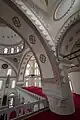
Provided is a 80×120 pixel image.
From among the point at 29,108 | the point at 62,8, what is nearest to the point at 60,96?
the point at 29,108

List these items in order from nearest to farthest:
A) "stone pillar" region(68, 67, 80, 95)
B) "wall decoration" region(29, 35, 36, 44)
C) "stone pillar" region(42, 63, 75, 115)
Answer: "stone pillar" region(42, 63, 75, 115) → "wall decoration" region(29, 35, 36, 44) → "stone pillar" region(68, 67, 80, 95)

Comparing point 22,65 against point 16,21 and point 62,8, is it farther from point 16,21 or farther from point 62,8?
point 62,8

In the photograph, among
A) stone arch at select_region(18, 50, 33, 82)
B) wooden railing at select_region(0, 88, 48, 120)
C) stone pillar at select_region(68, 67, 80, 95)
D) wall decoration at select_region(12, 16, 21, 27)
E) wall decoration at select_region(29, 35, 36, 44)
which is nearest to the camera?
wooden railing at select_region(0, 88, 48, 120)

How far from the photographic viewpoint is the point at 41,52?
5.12 meters

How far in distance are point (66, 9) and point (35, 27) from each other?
2.50 meters

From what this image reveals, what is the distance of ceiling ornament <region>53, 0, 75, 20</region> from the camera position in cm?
506

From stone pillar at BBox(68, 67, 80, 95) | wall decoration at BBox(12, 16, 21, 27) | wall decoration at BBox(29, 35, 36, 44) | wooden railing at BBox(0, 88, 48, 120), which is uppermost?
wall decoration at BBox(12, 16, 21, 27)

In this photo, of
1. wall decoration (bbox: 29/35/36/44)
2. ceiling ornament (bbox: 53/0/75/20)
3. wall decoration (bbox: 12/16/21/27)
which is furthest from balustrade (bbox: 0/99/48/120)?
ceiling ornament (bbox: 53/0/75/20)

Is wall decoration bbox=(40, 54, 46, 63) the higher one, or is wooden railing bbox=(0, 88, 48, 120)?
wall decoration bbox=(40, 54, 46, 63)

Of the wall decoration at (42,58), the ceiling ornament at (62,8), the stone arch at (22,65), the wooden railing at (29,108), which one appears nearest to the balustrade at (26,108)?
the wooden railing at (29,108)

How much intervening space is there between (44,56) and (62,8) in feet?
12.0

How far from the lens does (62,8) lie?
5.68 meters

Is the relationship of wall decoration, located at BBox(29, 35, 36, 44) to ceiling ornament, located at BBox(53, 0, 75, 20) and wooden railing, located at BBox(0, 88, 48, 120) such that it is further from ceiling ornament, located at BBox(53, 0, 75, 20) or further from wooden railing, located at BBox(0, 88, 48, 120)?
wooden railing, located at BBox(0, 88, 48, 120)

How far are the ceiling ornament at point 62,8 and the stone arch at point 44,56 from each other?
7.50 ft
